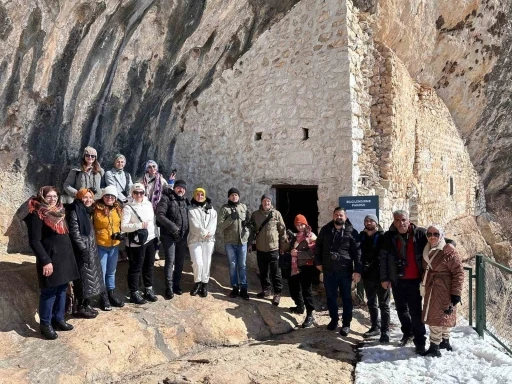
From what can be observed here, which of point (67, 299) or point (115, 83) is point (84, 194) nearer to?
point (67, 299)

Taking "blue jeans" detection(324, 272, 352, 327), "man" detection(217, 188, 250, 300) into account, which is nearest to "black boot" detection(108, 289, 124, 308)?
"man" detection(217, 188, 250, 300)

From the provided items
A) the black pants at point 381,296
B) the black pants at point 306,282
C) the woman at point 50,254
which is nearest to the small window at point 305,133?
the black pants at point 306,282

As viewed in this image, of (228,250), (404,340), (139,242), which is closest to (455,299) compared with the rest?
(404,340)

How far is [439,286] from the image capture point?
4.49 meters

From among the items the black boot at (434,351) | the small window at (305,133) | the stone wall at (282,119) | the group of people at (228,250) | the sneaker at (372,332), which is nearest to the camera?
the group of people at (228,250)

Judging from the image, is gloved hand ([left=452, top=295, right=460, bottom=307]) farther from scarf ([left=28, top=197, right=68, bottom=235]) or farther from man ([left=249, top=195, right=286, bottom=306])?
→ scarf ([left=28, top=197, right=68, bottom=235])

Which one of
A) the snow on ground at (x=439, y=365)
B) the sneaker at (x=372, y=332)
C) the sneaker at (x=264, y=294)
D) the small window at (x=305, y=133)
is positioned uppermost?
the small window at (x=305, y=133)

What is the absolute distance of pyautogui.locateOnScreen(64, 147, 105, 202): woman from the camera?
5.37m

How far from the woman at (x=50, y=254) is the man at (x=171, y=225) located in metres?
1.35

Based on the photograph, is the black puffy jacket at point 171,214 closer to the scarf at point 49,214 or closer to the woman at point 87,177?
the woman at point 87,177

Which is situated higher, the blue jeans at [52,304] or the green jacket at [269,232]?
the green jacket at [269,232]

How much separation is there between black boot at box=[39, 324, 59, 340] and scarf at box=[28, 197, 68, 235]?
3.10 feet

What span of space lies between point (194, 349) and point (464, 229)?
9561mm

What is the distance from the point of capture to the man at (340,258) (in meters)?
5.22
